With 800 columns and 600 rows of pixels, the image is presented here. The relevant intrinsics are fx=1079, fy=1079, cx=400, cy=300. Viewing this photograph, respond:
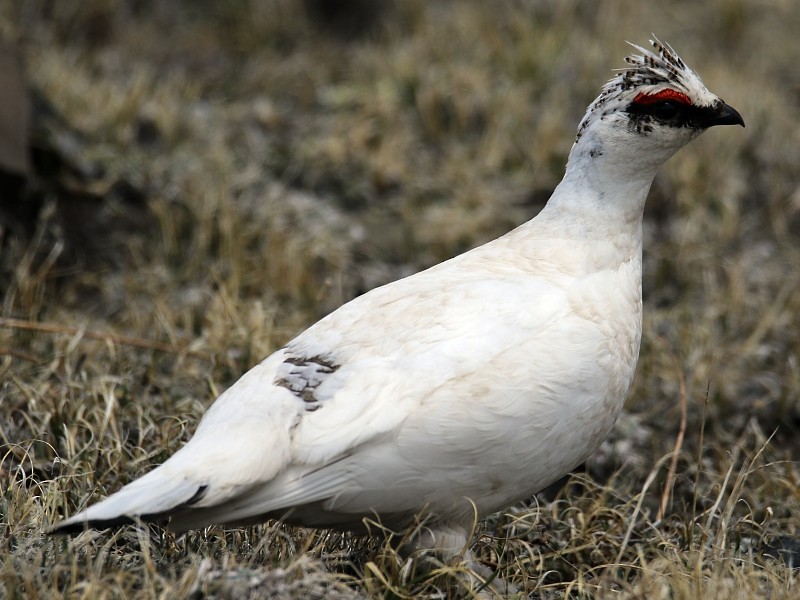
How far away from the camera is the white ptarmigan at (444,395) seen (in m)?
2.69

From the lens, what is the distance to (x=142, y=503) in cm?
254

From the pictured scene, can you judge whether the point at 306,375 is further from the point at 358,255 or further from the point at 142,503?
the point at 358,255

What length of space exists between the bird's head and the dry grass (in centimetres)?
86

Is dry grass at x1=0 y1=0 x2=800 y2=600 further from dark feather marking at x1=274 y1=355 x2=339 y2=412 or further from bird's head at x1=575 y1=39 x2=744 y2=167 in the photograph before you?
bird's head at x1=575 y1=39 x2=744 y2=167

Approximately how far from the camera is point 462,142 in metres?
6.75

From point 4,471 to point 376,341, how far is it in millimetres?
1309

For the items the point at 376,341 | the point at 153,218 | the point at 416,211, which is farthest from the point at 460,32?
the point at 376,341

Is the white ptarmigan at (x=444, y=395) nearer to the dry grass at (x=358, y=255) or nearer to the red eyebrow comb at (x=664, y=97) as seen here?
the red eyebrow comb at (x=664, y=97)

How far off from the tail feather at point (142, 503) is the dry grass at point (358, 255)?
0.15 metres

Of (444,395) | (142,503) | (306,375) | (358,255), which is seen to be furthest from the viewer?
(358,255)

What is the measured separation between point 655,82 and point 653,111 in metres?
0.09

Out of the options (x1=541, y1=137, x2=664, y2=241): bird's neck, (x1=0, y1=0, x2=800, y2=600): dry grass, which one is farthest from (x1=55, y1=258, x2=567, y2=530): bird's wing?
(x1=541, y1=137, x2=664, y2=241): bird's neck

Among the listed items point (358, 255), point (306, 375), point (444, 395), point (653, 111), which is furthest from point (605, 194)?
point (358, 255)

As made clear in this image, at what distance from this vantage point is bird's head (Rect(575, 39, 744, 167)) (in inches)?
128
